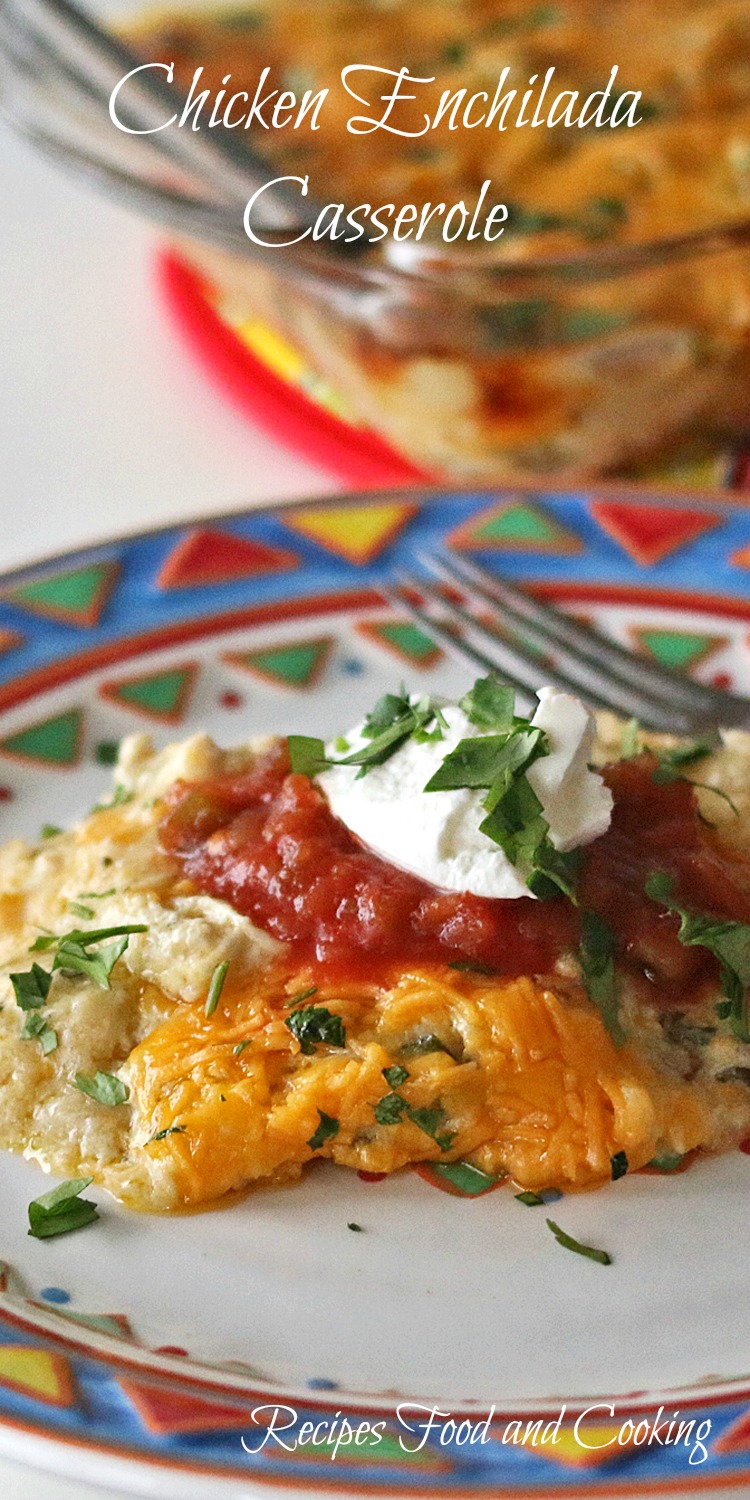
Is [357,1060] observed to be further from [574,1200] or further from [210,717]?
[210,717]

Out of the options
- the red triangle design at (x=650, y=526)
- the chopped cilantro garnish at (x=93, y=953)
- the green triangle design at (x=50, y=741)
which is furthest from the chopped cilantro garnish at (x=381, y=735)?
the red triangle design at (x=650, y=526)

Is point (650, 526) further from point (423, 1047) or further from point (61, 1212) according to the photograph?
point (61, 1212)

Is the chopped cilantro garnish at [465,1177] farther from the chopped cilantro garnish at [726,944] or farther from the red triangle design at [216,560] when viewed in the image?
the red triangle design at [216,560]

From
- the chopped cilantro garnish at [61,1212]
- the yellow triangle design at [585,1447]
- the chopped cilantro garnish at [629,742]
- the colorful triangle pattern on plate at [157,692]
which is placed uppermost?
the chopped cilantro garnish at [629,742]

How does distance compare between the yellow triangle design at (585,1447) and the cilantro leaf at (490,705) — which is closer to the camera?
the yellow triangle design at (585,1447)

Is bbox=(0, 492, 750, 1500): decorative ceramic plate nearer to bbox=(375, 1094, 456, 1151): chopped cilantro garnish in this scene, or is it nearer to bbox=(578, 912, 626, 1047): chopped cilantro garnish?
bbox=(375, 1094, 456, 1151): chopped cilantro garnish

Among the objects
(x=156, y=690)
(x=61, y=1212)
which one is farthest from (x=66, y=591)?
(x=61, y=1212)
